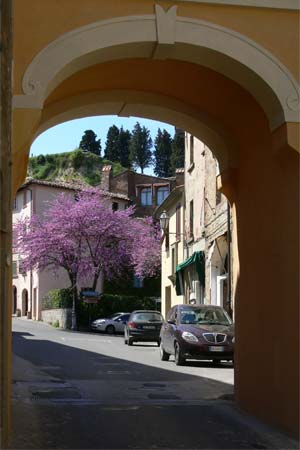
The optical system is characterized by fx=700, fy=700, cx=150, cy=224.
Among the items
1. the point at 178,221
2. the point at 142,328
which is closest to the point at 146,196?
the point at 178,221

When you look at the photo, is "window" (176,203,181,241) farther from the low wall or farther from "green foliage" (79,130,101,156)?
"green foliage" (79,130,101,156)

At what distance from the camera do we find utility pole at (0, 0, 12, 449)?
590cm

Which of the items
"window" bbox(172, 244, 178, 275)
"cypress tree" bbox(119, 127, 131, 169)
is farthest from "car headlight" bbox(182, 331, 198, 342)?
"cypress tree" bbox(119, 127, 131, 169)

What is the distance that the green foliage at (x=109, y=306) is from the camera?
44.8 metres

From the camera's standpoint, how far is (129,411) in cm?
1005

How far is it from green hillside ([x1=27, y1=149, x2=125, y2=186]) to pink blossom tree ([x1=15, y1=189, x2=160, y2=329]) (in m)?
53.6

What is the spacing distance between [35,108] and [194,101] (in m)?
3.52

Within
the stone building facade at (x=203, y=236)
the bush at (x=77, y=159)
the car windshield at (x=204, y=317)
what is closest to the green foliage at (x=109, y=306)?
the stone building facade at (x=203, y=236)

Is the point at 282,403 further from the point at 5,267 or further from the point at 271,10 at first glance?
the point at 271,10

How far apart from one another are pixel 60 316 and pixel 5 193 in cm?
4095

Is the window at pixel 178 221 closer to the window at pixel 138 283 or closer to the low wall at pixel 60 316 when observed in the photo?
the low wall at pixel 60 316

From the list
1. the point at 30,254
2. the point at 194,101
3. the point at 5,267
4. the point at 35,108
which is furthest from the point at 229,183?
the point at 30,254

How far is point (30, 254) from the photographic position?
156 feet

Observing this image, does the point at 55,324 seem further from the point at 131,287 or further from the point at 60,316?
the point at 131,287
